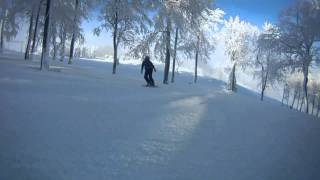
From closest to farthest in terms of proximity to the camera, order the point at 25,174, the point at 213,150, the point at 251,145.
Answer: the point at 25,174
the point at 213,150
the point at 251,145

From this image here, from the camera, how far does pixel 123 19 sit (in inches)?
1230

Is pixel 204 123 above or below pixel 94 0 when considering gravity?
below

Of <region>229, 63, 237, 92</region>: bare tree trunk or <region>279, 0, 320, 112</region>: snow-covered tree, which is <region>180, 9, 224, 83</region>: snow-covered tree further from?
<region>279, 0, 320, 112</region>: snow-covered tree

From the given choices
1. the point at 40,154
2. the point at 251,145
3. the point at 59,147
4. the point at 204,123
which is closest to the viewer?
the point at 40,154

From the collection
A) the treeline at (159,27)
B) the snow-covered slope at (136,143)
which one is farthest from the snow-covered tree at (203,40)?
the snow-covered slope at (136,143)

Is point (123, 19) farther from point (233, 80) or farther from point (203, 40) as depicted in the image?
point (233, 80)

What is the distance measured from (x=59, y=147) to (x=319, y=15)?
31595mm

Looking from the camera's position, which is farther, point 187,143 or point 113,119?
point 113,119

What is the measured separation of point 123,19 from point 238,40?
2400cm

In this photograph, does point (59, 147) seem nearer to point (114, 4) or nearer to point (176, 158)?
point (176, 158)

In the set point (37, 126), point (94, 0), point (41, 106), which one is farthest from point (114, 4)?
point (37, 126)

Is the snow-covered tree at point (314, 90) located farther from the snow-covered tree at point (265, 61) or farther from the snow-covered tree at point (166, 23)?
the snow-covered tree at point (166, 23)

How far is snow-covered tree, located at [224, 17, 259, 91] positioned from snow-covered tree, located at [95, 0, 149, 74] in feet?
68.2

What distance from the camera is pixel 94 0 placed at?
110ft
